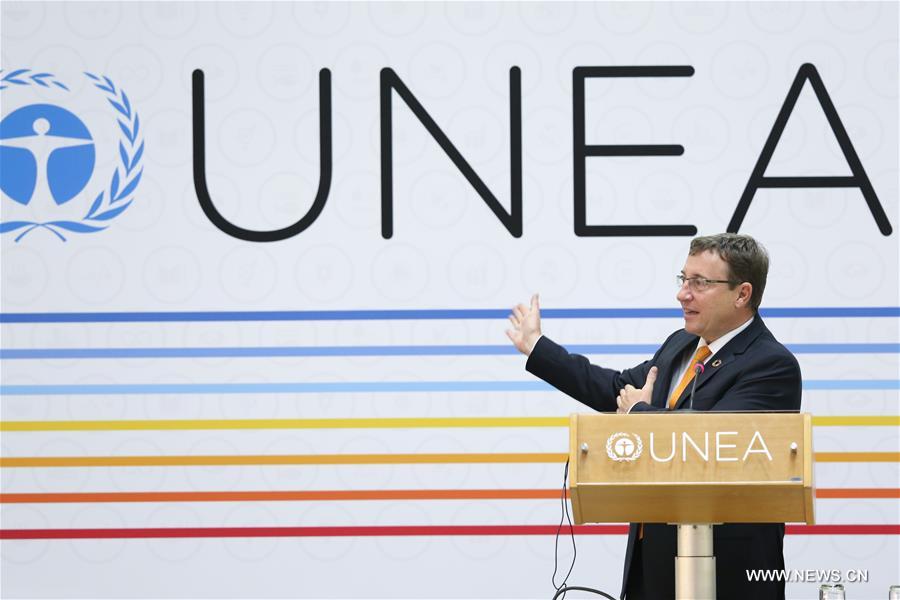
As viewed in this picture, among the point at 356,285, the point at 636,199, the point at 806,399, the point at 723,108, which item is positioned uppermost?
the point at 723,108

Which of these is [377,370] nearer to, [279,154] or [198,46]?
[279,154]

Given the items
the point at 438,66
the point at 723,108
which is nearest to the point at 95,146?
the point at 438,66

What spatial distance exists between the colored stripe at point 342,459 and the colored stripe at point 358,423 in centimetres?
10

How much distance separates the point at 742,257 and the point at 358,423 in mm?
1624

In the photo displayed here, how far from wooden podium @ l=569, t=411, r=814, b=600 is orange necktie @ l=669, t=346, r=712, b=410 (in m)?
0.77

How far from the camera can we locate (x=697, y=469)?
6.11 feet

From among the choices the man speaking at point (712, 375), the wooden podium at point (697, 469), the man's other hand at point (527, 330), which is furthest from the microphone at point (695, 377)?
the wooden podium at point (697, 469)

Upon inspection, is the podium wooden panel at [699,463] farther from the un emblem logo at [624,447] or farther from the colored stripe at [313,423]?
the colored stripe at [313,423]

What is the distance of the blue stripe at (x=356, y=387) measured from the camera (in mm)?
3865

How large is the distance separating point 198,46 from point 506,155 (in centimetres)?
117

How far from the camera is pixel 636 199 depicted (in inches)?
153

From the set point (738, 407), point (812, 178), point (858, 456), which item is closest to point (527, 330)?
point (738, 407)

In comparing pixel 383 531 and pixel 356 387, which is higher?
pixel 356 387

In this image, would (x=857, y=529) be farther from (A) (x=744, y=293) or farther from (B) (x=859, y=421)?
(A) (x=744, y=293)
